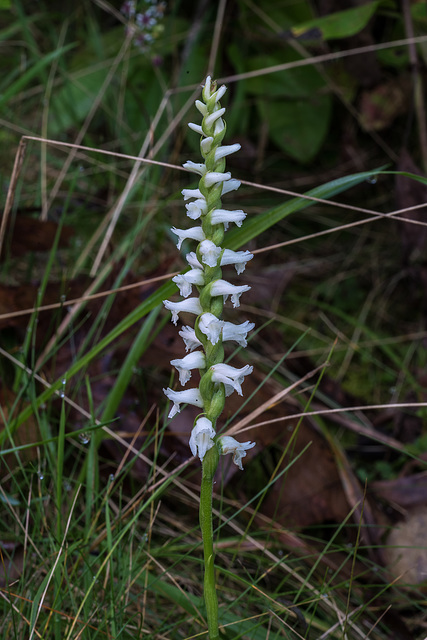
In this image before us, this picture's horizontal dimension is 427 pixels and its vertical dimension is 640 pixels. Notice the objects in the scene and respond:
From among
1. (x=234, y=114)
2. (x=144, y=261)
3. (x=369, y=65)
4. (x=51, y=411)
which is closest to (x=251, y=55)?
(x=234, y=114)

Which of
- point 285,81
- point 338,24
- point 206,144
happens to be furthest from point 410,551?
point 285,81

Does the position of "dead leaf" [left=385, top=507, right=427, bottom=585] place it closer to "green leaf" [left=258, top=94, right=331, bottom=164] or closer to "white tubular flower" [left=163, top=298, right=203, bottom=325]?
"white tubular flower" [left=163, top=298, right=203, bottom=325]

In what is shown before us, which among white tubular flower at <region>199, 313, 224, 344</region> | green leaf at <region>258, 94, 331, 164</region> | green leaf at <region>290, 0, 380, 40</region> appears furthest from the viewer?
green leaf at <region>258, 94, 331, 164</region>

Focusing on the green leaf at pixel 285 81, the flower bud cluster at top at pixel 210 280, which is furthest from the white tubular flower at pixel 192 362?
the green leaf at pixel 285 81

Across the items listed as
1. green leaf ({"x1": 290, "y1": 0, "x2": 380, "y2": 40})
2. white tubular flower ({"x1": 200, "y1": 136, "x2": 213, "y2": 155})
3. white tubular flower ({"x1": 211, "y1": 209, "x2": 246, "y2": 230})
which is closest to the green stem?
white tubular flower ({"x1": 211, "y1": 209, "x2": 246, "y2": 230})

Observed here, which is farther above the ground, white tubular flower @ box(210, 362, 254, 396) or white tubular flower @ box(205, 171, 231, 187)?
white tubular flower @ box(205, 171, 231, 187)

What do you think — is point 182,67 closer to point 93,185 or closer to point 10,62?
point 93,185
